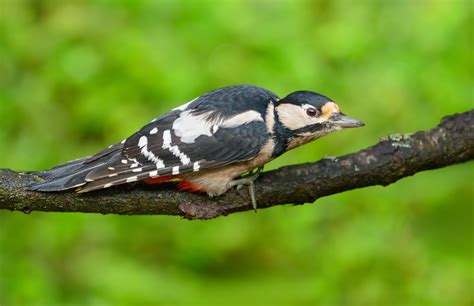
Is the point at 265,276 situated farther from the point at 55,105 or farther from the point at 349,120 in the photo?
the point at 349,120

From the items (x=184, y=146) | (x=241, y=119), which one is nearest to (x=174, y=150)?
(x=184, y=146)

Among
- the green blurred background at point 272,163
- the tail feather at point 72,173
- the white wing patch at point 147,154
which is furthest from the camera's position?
the green blurred background at point 272,163

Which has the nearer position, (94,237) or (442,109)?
(94,237)

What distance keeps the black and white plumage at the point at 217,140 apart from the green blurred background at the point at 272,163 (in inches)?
45.7

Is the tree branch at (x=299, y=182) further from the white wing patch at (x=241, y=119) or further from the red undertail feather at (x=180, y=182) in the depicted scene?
the white wing patch at (x=241, y=119)

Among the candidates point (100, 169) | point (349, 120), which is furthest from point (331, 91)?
point (100, 169)

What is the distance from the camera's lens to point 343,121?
Answer: 7.83ft

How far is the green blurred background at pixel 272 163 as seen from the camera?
355 cm

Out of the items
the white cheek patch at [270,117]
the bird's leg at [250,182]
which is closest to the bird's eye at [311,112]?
the white cheek patch at [270,117]

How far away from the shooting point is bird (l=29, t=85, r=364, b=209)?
2.37m

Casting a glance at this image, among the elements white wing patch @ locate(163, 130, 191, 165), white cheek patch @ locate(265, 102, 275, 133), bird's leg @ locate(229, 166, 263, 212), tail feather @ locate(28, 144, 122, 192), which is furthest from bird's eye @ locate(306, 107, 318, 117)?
tail feather @ locate(28, 144, 122, 192)

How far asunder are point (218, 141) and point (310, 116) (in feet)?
0.88

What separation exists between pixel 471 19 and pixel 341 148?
1097mm

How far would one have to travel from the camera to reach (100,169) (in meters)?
2.31
